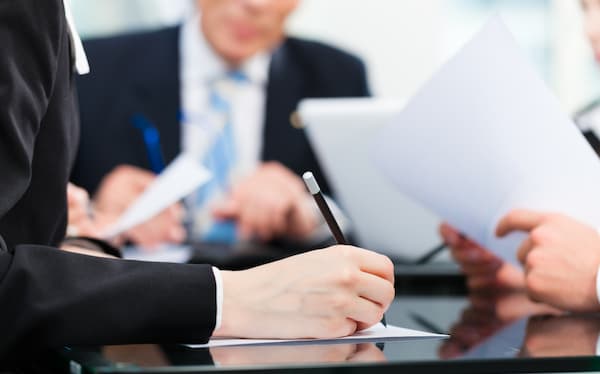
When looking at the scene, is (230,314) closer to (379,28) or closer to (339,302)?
(339,302)

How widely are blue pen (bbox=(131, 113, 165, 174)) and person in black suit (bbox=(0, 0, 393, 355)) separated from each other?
1.79m

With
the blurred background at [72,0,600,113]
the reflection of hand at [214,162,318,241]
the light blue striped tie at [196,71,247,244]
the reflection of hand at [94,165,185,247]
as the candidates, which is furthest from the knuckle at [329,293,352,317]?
the blurred background at [72,0,600,113]

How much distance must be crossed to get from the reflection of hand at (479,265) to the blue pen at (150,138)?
1.35m

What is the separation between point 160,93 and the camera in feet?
9.11

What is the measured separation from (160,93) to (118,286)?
6.60ft

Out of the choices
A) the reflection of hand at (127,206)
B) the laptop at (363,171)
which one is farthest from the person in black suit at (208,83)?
the laptop at (363,171)

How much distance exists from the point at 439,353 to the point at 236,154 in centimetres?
212

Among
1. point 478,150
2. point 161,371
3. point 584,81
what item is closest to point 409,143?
point 478,150

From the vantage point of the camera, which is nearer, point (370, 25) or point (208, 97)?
point (208, 97)

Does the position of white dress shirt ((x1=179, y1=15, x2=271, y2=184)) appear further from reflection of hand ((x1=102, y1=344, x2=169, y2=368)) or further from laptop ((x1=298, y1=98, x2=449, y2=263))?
reflection of hand ((x1=102, y1=344, x2=169, y2=368))

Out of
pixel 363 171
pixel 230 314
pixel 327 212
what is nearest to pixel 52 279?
pixel 230 314

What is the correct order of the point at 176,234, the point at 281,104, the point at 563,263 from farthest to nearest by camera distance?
the point at 281,104
the point at 176,234
the point at 563,263

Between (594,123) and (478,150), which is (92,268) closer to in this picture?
(478,150)

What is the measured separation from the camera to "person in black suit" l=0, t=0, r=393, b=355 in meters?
0.79
